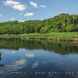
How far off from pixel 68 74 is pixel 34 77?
5630 mm

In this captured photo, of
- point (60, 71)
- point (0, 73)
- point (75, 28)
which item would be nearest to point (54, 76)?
point (60, 71)

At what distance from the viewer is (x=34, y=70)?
38500 mm

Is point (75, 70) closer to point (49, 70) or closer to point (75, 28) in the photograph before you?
point (49, 70)

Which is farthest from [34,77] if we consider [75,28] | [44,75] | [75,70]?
[75,28]

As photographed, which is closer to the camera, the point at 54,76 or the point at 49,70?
the point at 54,76

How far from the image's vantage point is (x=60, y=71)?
3788 centimetres

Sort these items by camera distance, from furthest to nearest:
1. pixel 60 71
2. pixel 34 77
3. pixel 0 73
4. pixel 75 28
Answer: pixel 75 28 < pixel 60 71 < pixel 0 73 < pixel 34 77

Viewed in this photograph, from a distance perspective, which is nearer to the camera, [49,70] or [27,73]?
[27,73]

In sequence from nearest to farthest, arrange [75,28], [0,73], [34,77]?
[34,77]
[0,73]
[75,28]

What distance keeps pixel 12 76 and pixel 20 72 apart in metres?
3.36

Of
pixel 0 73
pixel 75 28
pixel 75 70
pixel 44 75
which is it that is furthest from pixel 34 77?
pixel 75 28

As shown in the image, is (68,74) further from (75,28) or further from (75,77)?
(75,28)

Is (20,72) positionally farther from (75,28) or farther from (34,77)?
(75,28)

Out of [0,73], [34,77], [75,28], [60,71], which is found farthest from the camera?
[75,28]
